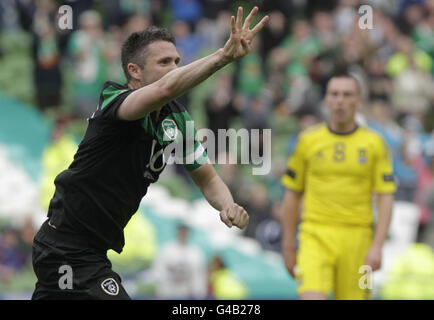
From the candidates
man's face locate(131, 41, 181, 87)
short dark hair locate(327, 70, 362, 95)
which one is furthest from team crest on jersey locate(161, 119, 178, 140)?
short dark hair locate(327, 70, 362, 95)

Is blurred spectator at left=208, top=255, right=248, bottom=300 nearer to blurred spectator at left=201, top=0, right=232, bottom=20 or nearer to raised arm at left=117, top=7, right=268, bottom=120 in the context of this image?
blurred spectator at left=201, top=0, right=232, bottom=20

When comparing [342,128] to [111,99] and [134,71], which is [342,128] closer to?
[134,71]

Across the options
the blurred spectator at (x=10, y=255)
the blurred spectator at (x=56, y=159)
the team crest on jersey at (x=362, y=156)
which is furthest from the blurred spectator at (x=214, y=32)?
the team crest on jersey at (x=362, y=156)

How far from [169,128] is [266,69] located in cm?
1173

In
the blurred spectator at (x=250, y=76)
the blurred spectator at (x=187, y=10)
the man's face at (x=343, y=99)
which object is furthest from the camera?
the blurred spectator at (x=187, y=10)

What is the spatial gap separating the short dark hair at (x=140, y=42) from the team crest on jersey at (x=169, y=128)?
39 cm

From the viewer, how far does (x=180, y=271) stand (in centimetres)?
1326

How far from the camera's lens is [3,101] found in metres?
17.0

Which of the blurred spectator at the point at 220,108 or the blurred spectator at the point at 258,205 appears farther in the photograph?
the blurred spectator at the point at 220,108

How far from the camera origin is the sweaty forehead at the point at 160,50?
5.68m

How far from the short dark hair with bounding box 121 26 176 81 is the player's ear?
0.02 m

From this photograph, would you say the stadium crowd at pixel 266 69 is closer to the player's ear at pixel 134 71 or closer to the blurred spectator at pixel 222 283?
the blurred spectator at pixel 222 283

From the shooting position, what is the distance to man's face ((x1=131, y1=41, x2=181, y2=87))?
5672 mm
